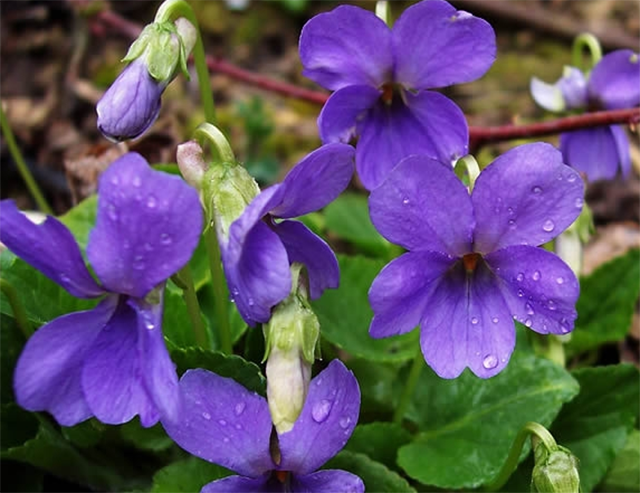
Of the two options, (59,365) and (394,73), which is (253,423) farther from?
(394,73)

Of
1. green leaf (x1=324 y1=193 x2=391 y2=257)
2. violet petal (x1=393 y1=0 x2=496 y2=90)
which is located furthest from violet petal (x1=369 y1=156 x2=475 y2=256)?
green leaf (x1=324 y1=193 x2=391 y2=257)

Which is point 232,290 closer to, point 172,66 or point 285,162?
point 172,66

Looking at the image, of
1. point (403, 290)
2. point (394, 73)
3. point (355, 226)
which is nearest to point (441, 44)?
point (394, 73)

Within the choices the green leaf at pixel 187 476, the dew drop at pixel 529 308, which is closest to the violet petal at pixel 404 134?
the dew drop at pixel 529 308

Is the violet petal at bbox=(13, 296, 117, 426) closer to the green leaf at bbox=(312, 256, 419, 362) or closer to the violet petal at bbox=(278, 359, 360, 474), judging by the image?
the violet petal at bbox=(278, 359, 360, 474)

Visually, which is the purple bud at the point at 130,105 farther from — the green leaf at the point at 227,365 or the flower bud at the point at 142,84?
the green leaf at the point at 227,365

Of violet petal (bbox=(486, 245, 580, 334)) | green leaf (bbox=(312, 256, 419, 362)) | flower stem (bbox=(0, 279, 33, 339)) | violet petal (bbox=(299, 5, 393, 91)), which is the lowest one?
green leaf (bbox=(312, 256, 419, 362))
